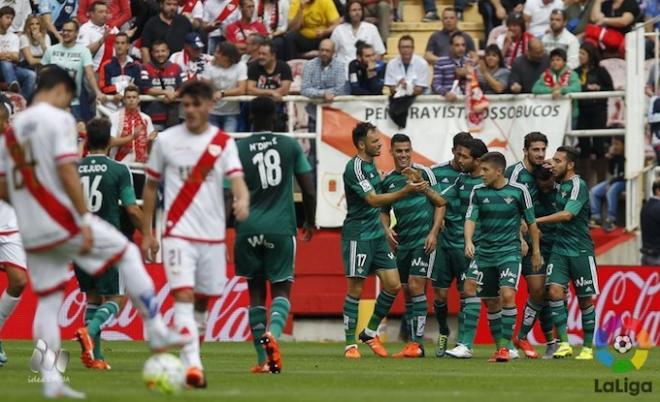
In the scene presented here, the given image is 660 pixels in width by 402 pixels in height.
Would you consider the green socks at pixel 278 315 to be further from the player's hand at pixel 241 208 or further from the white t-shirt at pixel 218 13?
the white t-shirt at pixel 218 13

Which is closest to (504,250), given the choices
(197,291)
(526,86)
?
(197,291)

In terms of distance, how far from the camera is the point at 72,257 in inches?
476

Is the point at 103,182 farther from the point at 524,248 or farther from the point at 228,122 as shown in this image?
the point at 228,122

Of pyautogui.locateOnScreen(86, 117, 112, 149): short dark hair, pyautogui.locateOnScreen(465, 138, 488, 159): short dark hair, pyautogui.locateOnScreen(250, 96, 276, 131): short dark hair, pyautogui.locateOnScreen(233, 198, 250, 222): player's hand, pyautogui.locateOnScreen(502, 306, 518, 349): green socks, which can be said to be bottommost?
pyautogui.locateOnScreen(502, 306, 518, 349): green socks

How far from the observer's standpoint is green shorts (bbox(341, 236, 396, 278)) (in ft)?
60.8

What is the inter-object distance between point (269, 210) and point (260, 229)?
0.19 metres

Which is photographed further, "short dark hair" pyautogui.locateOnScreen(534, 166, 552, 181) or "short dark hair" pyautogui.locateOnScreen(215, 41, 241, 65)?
"short dark hair" pyautogui.locateOnScreen(215, 41, 241, 65)

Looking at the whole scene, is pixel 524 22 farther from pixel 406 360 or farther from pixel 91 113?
pixel 406 360

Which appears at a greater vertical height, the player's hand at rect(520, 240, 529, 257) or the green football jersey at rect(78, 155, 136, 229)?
the green football jersey at rect(78, 155, 136, 229)

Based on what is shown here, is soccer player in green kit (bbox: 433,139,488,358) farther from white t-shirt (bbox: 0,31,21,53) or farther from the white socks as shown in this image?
white t-shirt (bbox: 0,31,21,53)

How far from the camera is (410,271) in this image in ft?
62.4

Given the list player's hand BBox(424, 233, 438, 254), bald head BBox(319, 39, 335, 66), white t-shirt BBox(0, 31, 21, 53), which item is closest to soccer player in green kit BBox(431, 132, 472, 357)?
player's hand BBox(424, 233, 438, 254)

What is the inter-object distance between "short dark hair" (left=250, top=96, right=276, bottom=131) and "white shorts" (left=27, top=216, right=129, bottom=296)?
3.22 metres

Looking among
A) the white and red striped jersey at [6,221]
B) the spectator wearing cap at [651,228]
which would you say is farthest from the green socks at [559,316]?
the white and red striped jersey at [6,221]
